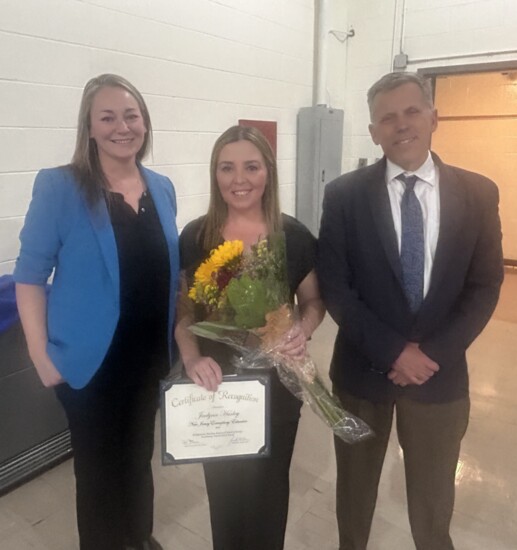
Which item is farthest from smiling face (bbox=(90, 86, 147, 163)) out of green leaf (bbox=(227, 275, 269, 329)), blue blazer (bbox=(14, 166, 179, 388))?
green leaf (bbox=(227, 275, 269, 329))

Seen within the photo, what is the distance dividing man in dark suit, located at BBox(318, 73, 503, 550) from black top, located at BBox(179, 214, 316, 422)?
9 cm

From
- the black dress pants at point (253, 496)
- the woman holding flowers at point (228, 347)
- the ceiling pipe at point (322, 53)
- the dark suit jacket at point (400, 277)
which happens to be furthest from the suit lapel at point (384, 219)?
the ceiling pipe at point (322, 53)

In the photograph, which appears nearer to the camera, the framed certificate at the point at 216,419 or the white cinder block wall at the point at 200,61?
the framed certificate at the point at 216,419

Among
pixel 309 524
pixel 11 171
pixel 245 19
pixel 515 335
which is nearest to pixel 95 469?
pixel 309 524

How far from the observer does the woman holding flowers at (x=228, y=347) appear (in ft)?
4.26

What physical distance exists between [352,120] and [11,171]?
10.9ft

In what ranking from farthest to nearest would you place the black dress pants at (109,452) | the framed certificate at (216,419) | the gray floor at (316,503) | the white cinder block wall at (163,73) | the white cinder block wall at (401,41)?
the white cinder block wall at (401,41) < the white cinder block wall at (163,73) < the gray floor at (316,503) < the black dress pants at (109,452) < the framed certificate at (216,419)

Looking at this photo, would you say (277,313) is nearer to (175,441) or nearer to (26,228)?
(175,441)

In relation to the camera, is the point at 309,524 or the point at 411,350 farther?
the point at 309,524

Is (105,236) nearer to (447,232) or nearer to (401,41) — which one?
(447,232)

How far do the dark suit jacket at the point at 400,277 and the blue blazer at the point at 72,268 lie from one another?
2.00 feet

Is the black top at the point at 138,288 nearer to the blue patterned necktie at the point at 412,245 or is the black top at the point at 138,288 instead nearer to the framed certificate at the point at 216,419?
the framed certificate at the point at 216,419

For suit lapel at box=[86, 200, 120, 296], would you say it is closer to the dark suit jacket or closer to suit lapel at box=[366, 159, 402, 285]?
the dark suit jacket

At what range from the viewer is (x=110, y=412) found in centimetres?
148
